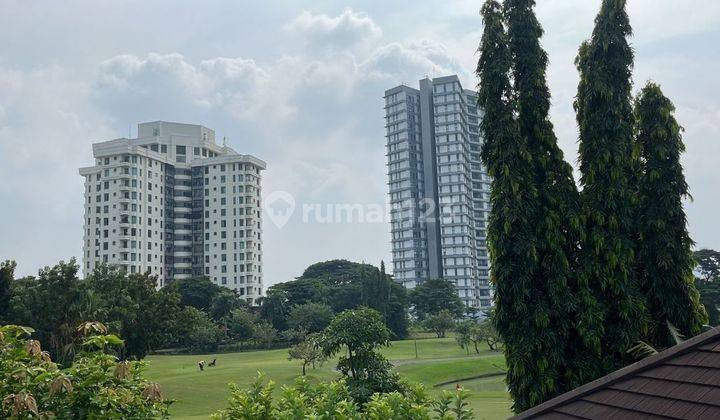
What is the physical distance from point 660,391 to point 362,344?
34.5 ft

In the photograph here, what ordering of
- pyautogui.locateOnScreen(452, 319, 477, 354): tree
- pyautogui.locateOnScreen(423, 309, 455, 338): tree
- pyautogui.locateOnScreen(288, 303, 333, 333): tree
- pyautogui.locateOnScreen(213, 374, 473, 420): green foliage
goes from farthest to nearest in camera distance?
pyautogui.locateOnScreen(288, 303, 333, 333): tree → pyautogui.locateOnScreen(423, 309, 455, 338): tree → pyautogui.locateOnScreen(452, 319, 477, 354): tree → pyautogui.locateOnScreen(213, 374, 473, 420): green foliage

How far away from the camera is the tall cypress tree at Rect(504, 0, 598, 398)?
13.4 metres

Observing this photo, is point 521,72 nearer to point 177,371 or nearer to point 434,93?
point 177,371

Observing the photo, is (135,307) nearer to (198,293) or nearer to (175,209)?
(198,293)

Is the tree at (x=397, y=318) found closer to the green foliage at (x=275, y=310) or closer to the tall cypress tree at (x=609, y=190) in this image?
the green foliage at (x=275, y=310)

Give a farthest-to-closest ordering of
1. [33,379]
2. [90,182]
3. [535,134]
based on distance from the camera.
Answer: [90,182] → [535,134] → [33,379]

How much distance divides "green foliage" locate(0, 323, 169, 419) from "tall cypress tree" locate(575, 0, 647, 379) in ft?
33.7

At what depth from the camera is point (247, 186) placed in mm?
98062

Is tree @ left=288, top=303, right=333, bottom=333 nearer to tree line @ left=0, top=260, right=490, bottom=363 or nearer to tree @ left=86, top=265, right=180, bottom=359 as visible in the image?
tree line @ left=0, top=260, right=490, bottom=363

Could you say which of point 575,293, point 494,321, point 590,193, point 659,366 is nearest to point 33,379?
point 659,366

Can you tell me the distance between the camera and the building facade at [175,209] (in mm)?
90562

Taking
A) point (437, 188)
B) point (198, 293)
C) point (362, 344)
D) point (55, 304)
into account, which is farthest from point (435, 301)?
point (362, 344)

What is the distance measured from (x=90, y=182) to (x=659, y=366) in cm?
10029

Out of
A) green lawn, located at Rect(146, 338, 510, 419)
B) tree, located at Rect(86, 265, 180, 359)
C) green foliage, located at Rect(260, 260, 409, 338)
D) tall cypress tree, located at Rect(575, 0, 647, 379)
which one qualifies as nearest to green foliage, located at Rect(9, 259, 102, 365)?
tree, located at Rect(86, 265, 180, 359)
